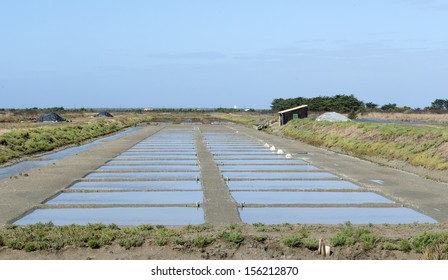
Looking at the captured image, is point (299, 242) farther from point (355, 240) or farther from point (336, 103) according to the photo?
point (336, 103)

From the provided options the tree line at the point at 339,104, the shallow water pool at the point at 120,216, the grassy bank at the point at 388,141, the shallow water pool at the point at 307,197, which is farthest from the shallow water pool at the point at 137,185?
the tree line at the point at 339,104

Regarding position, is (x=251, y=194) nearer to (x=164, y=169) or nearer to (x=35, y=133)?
(x=164, y=169)

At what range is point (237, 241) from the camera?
8.12 meters

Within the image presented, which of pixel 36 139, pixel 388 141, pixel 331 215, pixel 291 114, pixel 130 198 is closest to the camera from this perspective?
pixel 331 215

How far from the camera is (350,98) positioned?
8438cm

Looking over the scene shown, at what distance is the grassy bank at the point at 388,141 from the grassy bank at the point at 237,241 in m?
11.3

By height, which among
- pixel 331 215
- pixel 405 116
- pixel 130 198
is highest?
pixel 405 116

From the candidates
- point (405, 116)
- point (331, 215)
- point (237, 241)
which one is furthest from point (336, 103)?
point (237, 241)

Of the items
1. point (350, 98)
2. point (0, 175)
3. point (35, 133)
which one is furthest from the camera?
point (350, 98)

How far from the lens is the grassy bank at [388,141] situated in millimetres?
20797

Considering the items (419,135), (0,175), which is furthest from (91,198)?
(419,135)

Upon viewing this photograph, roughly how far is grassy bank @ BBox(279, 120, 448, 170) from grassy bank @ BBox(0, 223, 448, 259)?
444 inches

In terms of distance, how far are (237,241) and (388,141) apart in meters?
20.0

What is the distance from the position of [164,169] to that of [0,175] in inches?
215
